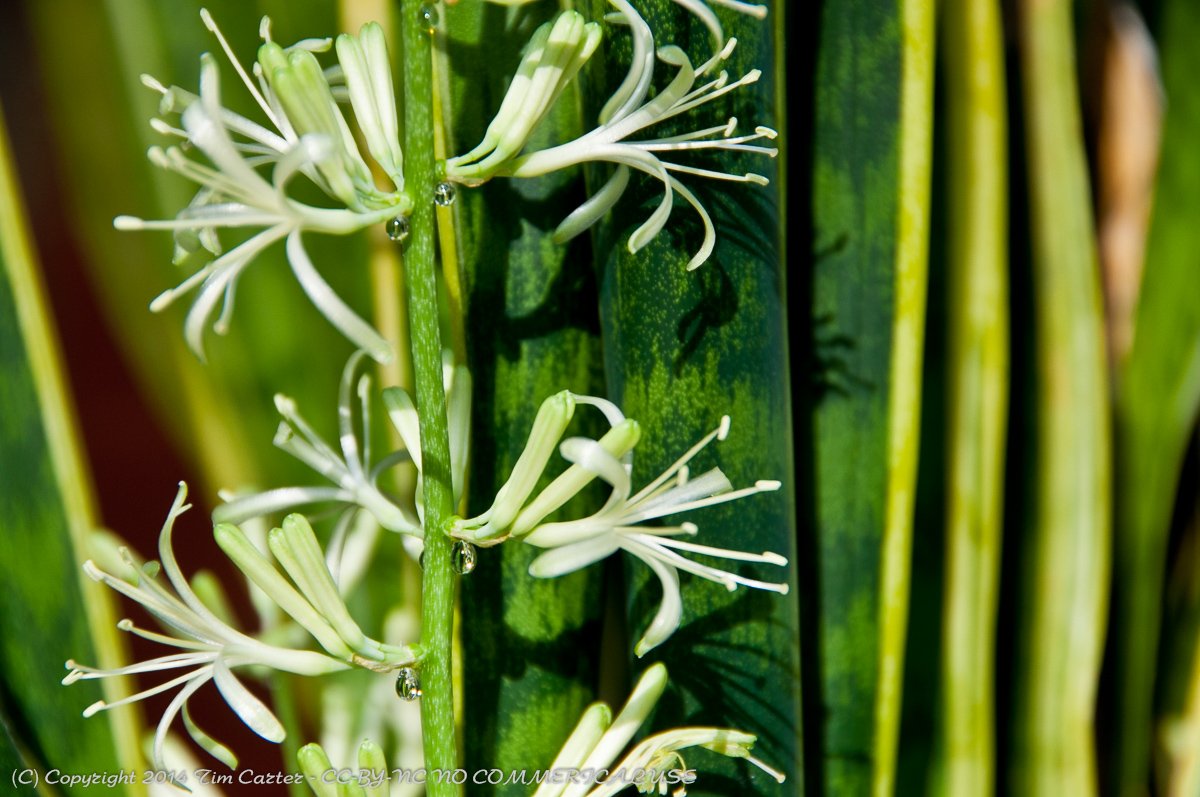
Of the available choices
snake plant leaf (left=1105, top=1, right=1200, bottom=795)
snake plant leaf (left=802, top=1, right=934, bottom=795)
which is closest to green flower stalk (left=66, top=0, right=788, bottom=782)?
snake plant leaf (left=802, top=1, right=934, bottom=795)

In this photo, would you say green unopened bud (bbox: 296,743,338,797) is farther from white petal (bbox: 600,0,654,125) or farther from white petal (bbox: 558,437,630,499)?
white petal (bbox: 600,0,654,125)

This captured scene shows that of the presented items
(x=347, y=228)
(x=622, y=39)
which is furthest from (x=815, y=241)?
(x=347, y=228)

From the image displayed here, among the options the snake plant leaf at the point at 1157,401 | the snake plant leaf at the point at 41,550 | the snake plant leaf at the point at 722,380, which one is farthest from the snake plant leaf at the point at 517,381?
the snake plant leaf at the point at 1157,401

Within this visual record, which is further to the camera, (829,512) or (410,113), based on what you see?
(829,512)

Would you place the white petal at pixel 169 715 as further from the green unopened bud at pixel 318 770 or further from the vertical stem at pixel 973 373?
the vertical stem at pixel 973 373

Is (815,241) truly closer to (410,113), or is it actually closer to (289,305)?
(410,113)
